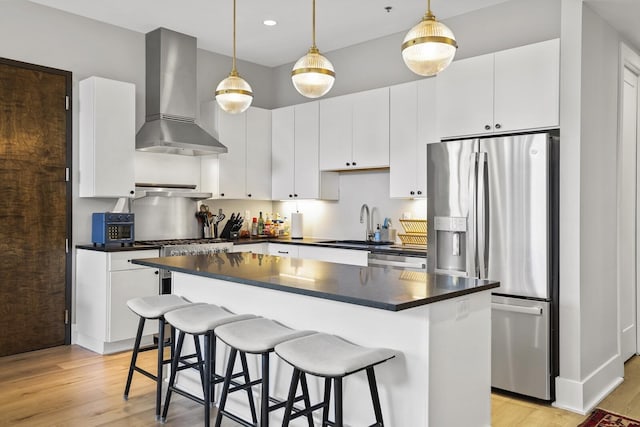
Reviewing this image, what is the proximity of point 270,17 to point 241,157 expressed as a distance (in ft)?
4.94

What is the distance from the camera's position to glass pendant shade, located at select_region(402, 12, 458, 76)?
235 centimetres

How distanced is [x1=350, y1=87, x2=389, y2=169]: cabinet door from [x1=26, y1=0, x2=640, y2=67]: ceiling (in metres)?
0.66

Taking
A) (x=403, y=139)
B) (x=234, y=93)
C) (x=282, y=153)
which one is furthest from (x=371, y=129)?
(x=234, y=93)

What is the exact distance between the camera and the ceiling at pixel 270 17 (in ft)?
14.4

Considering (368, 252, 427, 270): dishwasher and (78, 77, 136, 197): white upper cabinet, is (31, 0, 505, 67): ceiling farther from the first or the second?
(368, 252, 427, 270): dishwasher

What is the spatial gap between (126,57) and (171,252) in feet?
6.40

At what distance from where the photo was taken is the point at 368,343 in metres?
2.42

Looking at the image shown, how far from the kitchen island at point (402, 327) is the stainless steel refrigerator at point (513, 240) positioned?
0.94m

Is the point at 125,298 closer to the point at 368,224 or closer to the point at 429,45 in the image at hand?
the point at 368,224

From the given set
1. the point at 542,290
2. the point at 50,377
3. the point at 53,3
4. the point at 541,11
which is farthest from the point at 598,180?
the point at 53,3

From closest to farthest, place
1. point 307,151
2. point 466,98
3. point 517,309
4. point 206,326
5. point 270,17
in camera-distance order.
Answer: point 206,326 → point 517,309 → point 466,98 → point 270,17 → point 307,151

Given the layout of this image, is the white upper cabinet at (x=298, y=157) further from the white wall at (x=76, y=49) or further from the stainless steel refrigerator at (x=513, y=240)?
the stainless steel refrigerator at (x=513, y=240)

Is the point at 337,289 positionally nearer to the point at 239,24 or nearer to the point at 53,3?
the point at 239,24

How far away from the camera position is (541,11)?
4105 mm
